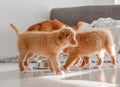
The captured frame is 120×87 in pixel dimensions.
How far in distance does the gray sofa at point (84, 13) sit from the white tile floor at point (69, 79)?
2.69 ft

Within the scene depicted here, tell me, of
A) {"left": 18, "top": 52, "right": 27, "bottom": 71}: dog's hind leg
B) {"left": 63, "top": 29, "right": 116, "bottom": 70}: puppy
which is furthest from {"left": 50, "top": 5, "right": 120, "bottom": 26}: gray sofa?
{"left": 18, "top": 52, "right": 27, "bottom": 71}: dog's hind leg

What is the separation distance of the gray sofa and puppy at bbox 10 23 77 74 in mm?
895

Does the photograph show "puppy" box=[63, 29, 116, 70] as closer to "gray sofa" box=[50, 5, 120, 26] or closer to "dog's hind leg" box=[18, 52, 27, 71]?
"dog's hind leg" box=[18, 52, 27, 71]

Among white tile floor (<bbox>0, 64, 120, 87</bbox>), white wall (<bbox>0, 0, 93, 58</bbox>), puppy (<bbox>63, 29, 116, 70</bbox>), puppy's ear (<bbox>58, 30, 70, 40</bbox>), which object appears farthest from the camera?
white wall (<bbox>0, 0, 93, 58</bbox>)

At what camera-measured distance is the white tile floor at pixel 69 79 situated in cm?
90

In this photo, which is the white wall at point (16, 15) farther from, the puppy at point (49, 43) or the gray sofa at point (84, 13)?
the puppy at point (49, 43)

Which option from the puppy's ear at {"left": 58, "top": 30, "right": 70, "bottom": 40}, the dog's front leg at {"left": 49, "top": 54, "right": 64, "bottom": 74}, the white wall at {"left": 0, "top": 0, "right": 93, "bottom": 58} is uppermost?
the white wall at {"left": 0, "top": 0, "right": 93, "bottom": 58}

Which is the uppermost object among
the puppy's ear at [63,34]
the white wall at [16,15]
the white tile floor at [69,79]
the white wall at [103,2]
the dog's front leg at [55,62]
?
the white wall at [103,2]

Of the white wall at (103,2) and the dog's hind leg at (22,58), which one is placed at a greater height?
the white wall at (103,2)

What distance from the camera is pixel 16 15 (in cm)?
199

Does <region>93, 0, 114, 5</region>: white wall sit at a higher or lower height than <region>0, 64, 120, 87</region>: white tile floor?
higher

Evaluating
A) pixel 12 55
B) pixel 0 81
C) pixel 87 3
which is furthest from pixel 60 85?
pixel 87 3

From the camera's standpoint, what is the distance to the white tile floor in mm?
896

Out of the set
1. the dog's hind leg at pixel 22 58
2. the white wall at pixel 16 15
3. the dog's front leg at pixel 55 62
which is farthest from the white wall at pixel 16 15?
the dog's front leg at pixel 55 62
